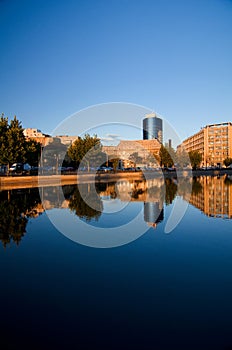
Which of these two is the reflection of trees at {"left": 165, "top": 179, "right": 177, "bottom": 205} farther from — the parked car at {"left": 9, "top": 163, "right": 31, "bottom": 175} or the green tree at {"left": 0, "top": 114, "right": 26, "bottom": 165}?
the parked car at {"left": 9, "top": 163, "right": 31, "bottom": 175}

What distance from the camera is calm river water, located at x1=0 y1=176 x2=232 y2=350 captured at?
3016 millimetres

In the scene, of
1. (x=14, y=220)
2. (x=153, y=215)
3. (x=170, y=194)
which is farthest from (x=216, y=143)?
(x=14, y=220)

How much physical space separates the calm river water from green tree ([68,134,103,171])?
4016 cm

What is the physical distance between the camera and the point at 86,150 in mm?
48000

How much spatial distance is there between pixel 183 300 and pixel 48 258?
3.06m

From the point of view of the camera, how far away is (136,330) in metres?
3.12

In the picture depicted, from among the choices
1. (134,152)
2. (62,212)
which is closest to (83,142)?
(62,212)

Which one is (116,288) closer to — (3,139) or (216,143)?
(3,139)

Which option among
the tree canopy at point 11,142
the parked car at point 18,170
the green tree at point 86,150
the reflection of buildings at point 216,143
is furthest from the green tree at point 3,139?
the reflection of buildings at point 216,143

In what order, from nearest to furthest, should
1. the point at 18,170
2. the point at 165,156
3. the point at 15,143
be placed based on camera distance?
1. the point at 15,143
2. the point at 18,170
3. the point at 165,156

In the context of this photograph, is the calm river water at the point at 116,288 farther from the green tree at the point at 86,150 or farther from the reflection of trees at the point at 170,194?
the green tree at the point at 86,150

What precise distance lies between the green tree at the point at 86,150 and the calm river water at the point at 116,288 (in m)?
40.2

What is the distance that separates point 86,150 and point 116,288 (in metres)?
44.5

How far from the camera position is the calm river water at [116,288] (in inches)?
119
